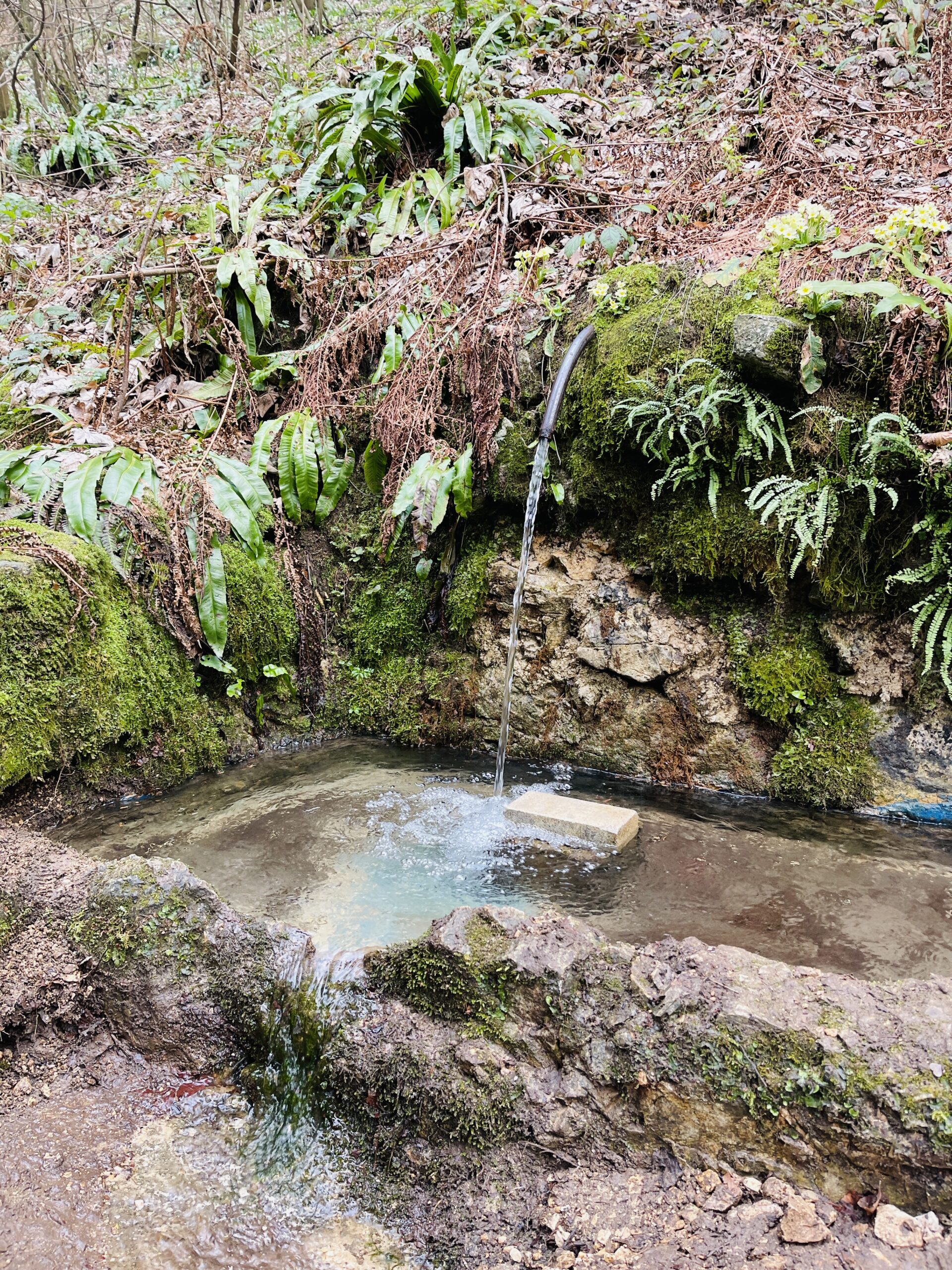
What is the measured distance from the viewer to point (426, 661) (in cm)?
518

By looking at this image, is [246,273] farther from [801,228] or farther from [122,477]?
[801,228]

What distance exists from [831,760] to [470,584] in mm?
2291

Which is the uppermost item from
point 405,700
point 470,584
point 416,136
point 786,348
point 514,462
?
point 416,136

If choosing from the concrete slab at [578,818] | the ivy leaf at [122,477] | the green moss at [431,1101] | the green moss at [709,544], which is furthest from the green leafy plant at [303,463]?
the green moss at [431,1101]

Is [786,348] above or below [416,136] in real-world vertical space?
below

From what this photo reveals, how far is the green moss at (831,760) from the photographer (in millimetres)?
3939

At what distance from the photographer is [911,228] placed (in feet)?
12.6

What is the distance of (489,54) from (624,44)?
4.18 feet

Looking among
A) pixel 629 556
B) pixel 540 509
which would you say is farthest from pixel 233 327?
pixel 629 556

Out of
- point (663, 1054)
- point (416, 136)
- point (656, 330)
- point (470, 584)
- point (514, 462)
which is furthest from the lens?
point (416, 136)

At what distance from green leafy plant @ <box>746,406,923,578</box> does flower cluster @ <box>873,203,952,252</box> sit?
2.80 feet

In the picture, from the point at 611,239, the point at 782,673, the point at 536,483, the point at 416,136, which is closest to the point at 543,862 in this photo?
the point at 782,673

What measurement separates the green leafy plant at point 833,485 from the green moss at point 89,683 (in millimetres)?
3301

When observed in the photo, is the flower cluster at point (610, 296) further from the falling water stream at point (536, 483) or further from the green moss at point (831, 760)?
the green moss at point (831, 760)
